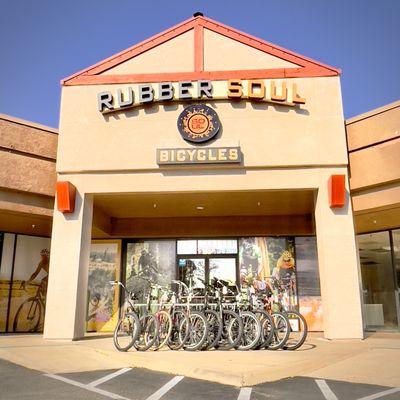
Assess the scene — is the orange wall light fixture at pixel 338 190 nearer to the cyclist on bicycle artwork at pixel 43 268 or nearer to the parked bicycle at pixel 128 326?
the parked bicycle at pixel 128 326

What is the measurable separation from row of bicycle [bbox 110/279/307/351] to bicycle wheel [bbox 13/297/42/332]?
6.75 m

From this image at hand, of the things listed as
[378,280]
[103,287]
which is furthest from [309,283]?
[103,287]

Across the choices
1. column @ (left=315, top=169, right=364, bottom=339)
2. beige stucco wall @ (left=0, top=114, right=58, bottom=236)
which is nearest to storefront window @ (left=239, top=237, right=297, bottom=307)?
column @ (left=315, top=169, right=364, bottom=339)

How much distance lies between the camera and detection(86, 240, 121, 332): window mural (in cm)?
1510

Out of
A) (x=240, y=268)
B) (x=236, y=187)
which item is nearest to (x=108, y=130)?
(x=236, y=187)

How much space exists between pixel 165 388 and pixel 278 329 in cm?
390

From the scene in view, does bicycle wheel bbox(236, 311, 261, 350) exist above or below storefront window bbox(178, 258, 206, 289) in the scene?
below

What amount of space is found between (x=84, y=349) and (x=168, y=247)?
21.6 ft

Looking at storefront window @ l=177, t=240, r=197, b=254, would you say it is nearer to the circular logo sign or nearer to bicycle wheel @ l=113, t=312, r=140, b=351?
the circular logo sign

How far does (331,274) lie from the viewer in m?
10.5

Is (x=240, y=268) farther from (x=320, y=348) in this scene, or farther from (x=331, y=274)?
(x=320, y=348)

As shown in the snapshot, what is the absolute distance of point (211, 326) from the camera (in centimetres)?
932

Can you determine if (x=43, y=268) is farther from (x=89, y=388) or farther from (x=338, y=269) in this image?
(x=89, y=388)

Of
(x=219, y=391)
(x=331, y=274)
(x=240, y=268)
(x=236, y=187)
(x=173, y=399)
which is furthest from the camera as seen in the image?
(x=240, y=268)
